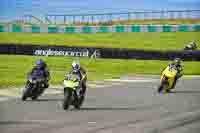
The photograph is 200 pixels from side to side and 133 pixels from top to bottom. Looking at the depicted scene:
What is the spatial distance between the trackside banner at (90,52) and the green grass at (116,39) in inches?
262

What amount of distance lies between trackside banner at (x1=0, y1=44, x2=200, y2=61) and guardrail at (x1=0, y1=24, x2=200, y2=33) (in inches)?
636

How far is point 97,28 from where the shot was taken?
60125mm

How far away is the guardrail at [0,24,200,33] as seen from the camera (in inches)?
2255

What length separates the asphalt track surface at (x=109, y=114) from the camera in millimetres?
11930

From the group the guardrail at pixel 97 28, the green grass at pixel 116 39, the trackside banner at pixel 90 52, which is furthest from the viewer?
the guardrail at pixel 97 28

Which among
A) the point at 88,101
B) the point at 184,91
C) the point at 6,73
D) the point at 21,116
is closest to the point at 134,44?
the point at 6,73

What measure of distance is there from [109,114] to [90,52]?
87.4 ft

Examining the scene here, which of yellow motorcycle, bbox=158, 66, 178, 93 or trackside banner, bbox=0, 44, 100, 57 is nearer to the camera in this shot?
yellow motorcycle, bbox=158, 66, 178, 93

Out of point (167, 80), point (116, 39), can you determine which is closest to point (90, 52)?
point (116, 39)

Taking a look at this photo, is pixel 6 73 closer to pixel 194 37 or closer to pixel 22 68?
pixel 22 68

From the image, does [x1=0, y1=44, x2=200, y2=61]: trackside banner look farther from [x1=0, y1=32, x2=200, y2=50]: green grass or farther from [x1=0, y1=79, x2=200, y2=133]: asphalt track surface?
[x1=0, y1=79, x2=200, y2=133]: asphalt track surface

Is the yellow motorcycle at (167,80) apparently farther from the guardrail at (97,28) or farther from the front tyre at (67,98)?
the guardrail at (97,28)

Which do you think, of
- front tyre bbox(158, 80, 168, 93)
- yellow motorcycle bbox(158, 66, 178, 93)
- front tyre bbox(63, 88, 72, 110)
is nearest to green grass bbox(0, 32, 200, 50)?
yellow motorcycle bbox(158, 66, 178, 93)

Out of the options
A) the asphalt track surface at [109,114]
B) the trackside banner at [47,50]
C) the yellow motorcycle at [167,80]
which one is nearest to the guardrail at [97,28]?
the trackside banner at [47,50]
